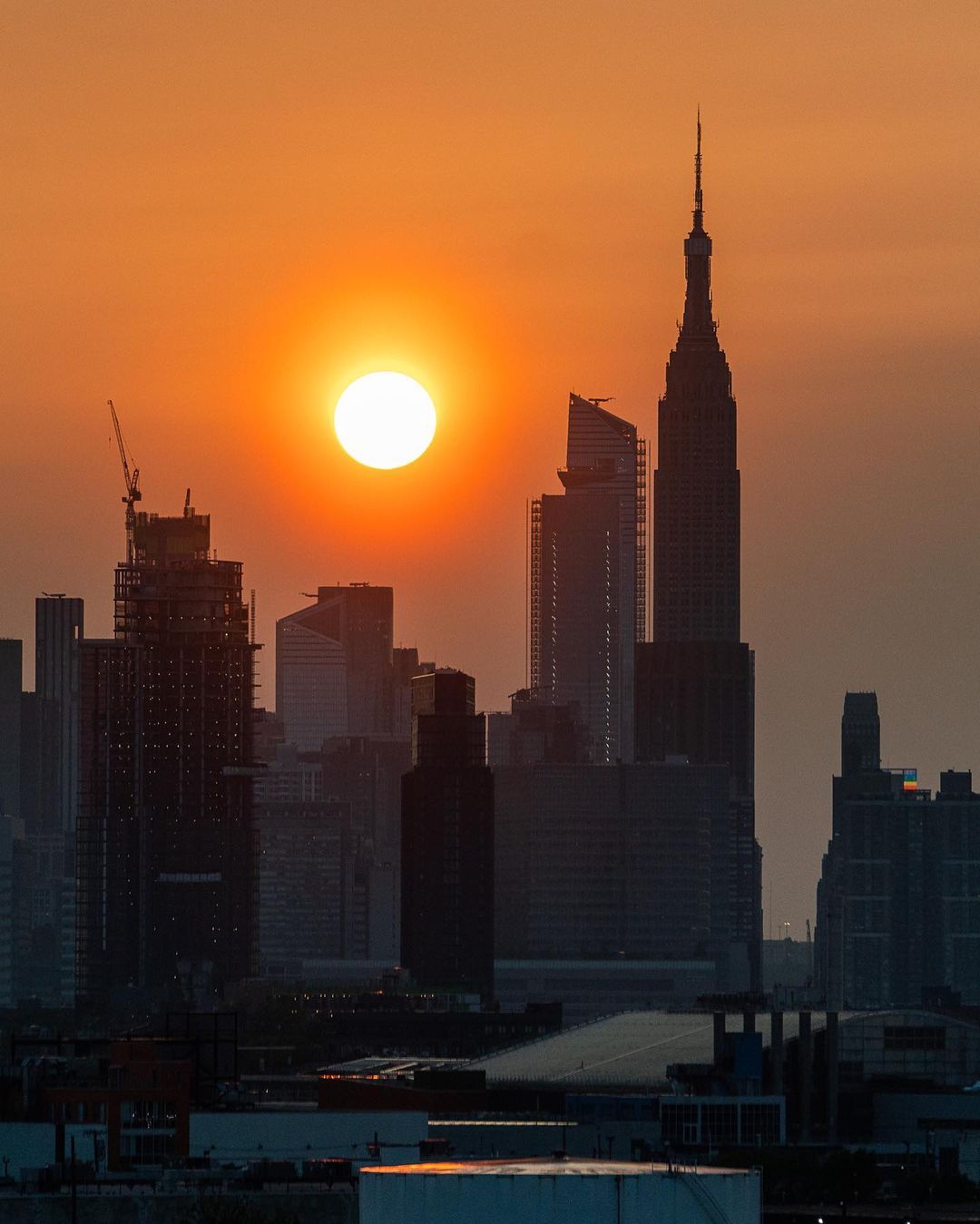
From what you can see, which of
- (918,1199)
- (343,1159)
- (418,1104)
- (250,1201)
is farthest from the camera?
(418,1104)

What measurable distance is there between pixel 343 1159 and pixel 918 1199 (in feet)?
111

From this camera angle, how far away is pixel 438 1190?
3644 inches

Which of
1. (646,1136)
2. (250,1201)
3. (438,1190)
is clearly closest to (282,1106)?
(646,1136)

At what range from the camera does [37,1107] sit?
147125mm

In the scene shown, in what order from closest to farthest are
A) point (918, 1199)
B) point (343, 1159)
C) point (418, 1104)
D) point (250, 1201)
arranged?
Answer: point (250, 1201)
point (343, 1159)
point (918, 1199)
point (418, 1104)

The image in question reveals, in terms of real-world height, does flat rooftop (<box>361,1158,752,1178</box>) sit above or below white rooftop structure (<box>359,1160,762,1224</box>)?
above

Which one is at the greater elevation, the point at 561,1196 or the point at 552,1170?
the point at 552,1170

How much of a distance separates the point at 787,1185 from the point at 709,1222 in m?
74.1

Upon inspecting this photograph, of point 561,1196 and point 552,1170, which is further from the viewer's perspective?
point 552,1170

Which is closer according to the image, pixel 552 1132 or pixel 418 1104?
pixel 552 1132

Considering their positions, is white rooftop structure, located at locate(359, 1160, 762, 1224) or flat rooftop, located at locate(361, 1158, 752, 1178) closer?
white rooftop structure, located at locate(359, 1160, 762, 1224)

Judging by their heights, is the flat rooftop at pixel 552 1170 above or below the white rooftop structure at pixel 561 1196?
above

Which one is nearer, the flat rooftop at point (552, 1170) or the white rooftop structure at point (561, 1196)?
the white rooftop structure at point (561, 1196)

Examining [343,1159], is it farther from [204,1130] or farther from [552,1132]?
[552,1132]
